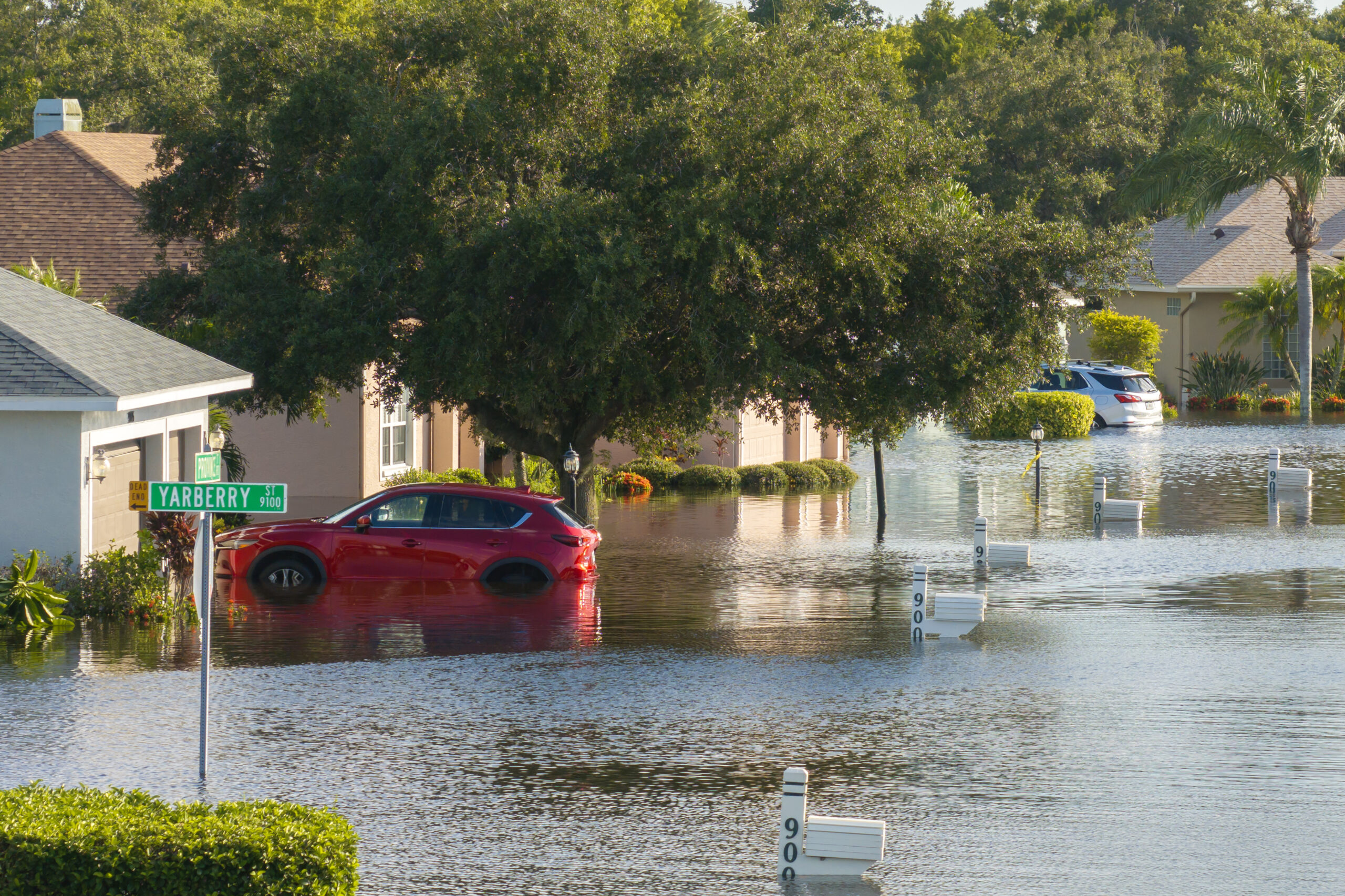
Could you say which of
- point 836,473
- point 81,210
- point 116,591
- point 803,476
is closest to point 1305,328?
point 836,473

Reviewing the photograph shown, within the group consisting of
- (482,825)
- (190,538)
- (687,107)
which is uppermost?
(687,107)

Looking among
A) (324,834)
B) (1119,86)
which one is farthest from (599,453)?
(1119,86)

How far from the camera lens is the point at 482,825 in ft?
31.3

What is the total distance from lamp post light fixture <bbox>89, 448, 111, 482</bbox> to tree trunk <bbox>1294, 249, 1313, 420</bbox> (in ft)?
131

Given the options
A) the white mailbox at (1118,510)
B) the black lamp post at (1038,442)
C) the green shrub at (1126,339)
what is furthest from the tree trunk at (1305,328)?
the white mailbox at (1118,510)

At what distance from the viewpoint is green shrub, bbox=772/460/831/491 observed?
3347 centimetres

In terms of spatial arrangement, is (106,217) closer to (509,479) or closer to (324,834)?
(509,479)

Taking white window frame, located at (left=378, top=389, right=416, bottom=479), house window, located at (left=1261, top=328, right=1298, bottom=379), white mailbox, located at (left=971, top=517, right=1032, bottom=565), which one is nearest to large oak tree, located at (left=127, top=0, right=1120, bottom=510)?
white mailbox, located at (left=971, top=517, right=1032, bottom=565)

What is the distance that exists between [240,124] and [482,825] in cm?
1705

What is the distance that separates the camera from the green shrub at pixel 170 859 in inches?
275

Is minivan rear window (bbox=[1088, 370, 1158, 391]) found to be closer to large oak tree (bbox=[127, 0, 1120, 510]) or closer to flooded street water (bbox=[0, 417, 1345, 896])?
large oak tree (bbox=[127, 0, 1120, 510])

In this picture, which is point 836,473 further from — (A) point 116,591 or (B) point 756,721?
(B) point 756,721

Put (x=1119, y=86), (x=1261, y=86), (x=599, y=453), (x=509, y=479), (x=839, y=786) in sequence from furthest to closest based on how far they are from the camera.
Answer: (x=1119, y=86), (x=1261, y=86), (x=509, y=479), (x=599, y=453), (x=839, y=786)

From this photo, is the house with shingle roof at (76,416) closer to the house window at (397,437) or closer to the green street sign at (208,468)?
the green street sign at (208,468)
